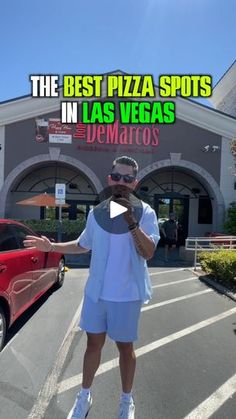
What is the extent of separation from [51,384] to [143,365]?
1010 millimetres

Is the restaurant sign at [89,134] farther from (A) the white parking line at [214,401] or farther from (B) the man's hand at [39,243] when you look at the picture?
(B) the man's hand at [39,243]

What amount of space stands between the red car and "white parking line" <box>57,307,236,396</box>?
1.14 meters

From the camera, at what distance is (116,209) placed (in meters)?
2.72

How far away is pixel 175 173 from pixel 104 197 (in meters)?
18.3

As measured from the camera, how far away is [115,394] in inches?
146

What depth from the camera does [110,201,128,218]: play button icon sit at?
2.70 meters

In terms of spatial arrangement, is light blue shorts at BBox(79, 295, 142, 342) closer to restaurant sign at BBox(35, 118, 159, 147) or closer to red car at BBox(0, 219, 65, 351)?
red car at BBox(0, 219, 65, 351)

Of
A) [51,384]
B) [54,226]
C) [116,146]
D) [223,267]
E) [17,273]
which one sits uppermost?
[116,146]

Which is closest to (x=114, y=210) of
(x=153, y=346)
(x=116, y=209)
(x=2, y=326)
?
(x=116, y=209)

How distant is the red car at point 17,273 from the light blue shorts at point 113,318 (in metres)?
1.97

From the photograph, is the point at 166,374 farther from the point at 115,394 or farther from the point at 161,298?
the point at 161,298

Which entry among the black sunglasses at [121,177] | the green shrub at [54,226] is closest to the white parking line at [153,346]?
the black sunglasses at [121,177]

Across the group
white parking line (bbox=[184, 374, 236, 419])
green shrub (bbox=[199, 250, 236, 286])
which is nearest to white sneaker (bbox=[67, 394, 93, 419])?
white parking line (bbox=[184, 374, 236, 419])

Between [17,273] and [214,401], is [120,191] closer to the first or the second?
[214,401]
